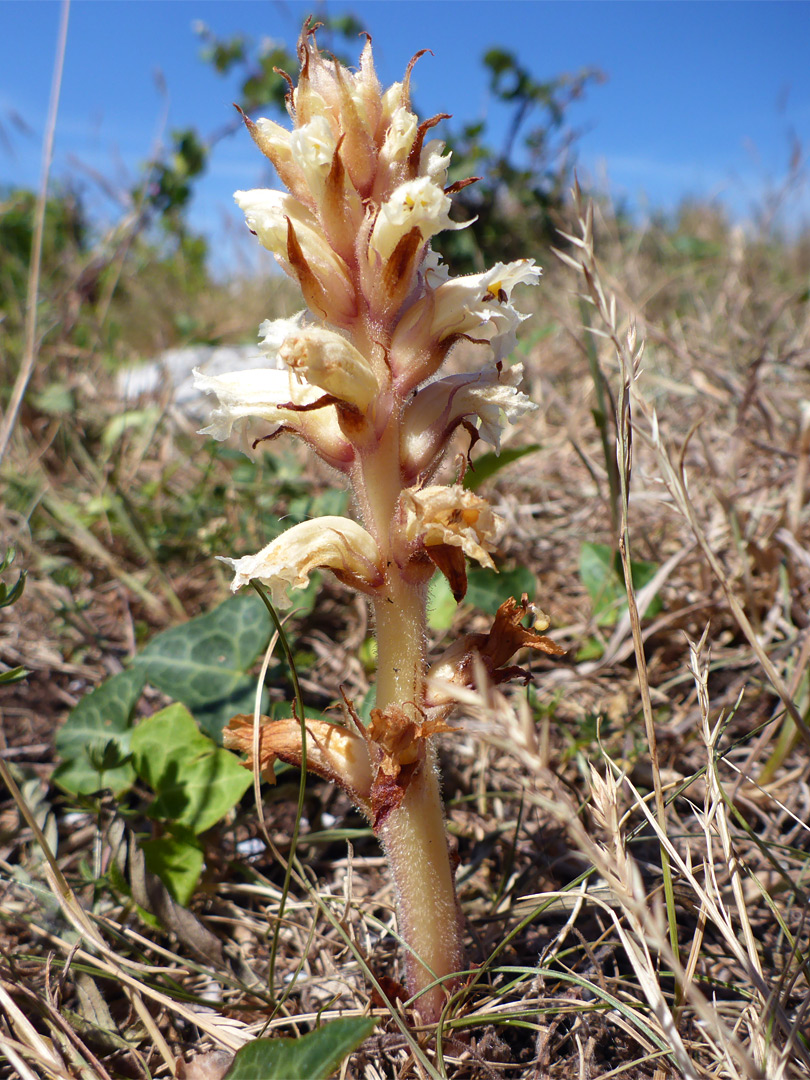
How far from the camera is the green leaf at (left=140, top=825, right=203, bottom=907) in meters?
1.61

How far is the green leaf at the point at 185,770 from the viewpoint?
5.67ft

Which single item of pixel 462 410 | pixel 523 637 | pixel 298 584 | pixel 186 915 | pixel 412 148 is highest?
pixel 412 148

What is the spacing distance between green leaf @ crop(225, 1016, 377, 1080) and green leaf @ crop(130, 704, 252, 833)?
62 centimetres

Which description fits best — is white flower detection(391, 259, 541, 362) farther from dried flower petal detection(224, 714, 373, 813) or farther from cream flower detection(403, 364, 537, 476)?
dried flower petal detection(224, 714, 373, 813)

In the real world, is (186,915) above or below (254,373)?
below

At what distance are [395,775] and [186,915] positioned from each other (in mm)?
704

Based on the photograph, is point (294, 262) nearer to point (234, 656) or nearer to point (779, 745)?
point (234, 656)

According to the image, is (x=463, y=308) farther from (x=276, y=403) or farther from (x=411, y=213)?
(x=276, y=403)

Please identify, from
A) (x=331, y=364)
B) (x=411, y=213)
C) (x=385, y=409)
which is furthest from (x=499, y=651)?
(x=411, y=213)

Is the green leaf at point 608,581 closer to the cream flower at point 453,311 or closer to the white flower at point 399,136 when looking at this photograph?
the cream flower at point 453,311

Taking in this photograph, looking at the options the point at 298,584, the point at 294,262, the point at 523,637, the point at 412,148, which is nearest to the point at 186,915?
the point at 298,584

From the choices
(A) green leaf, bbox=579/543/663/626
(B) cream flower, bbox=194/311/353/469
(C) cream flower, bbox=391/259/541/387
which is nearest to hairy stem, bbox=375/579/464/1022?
(B) cream flower, bbox=194/311/353/469

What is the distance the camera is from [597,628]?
2365 mm

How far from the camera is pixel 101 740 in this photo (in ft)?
6.21
